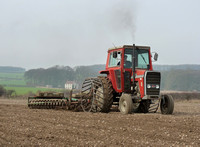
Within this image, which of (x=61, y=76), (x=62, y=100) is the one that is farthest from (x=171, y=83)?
(x=62, y=100)

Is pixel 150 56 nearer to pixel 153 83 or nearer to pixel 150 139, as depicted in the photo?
pixel 153 83

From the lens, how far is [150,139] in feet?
25.2

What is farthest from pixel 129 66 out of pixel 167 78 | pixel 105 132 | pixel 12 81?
pixel 12 81

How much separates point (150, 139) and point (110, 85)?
633 centimetres

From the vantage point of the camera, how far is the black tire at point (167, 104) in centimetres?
1291

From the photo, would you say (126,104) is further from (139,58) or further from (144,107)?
(139,58)

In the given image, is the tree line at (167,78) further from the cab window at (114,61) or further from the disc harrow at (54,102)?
the cab window at (114,61)

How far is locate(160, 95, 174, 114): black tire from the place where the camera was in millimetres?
12906

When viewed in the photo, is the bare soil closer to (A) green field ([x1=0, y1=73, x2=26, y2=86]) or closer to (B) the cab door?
(B) the cab door

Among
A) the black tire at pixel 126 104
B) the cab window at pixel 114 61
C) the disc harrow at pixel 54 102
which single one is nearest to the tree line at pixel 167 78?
the disc harrow at pixel 54 102

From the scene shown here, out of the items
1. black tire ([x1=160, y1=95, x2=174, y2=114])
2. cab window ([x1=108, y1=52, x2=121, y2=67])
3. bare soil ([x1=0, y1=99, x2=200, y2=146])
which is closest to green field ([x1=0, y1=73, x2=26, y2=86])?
cab window ([x1=108, y1=52, x2=121, y2=67])

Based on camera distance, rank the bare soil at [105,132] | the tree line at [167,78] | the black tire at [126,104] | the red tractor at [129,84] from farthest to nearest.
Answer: the tree line at [167,78] → the red tractor at [129,84] → the black tire at [126,104] → the bare soil at [105,132]

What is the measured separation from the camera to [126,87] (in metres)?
13.5

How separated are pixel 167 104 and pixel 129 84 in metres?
1.77
